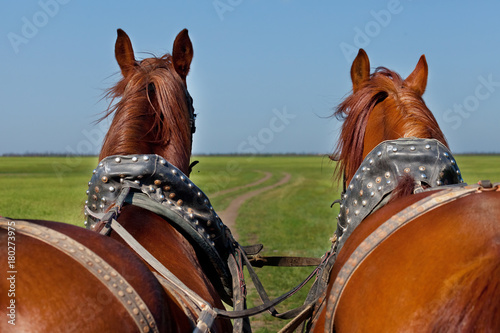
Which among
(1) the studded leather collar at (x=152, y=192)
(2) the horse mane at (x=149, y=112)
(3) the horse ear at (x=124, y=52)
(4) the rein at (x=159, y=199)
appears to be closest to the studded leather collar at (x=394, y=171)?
(4) the rein at (x=159, y=199)

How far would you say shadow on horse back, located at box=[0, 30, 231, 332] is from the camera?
1553 mm

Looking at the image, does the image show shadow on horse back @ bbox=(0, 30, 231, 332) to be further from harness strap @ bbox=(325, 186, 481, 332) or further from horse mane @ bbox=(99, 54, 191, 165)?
harness strap @ bbox=(325, 186, 481, 332)

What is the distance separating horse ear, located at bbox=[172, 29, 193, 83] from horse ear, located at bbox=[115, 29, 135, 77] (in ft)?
1.00

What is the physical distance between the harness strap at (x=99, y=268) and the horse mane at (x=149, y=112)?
116cm

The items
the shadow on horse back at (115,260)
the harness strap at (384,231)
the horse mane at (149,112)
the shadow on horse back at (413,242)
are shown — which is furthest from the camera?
the horse mane at (149,112)

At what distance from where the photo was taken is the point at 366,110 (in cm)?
326

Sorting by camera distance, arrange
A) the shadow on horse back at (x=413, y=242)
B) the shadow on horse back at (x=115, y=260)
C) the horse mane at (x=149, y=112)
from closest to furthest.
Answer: the shadow on horse back at (x=115, y=260)
the shadow on horse back at (x=413, y=242)
the horse mane at (x=149, y=112)

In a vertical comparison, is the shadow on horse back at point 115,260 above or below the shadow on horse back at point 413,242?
below

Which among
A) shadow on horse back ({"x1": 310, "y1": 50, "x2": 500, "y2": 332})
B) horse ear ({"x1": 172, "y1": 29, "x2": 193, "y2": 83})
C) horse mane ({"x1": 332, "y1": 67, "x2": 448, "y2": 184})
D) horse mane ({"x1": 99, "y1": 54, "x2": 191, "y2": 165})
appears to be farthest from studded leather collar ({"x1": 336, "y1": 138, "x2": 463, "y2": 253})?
horse ear ({"x1": 172, "y1": 29, "x2": 193, "y2": 83})

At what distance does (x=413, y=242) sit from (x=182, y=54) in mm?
2167

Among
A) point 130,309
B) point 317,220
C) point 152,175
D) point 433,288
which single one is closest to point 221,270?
point 152,175

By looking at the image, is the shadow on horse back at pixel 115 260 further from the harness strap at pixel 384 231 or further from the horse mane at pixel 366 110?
the horse mane at pixel 366 110

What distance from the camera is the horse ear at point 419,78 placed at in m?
3.39

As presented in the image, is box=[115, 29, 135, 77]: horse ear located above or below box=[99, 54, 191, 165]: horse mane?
above
